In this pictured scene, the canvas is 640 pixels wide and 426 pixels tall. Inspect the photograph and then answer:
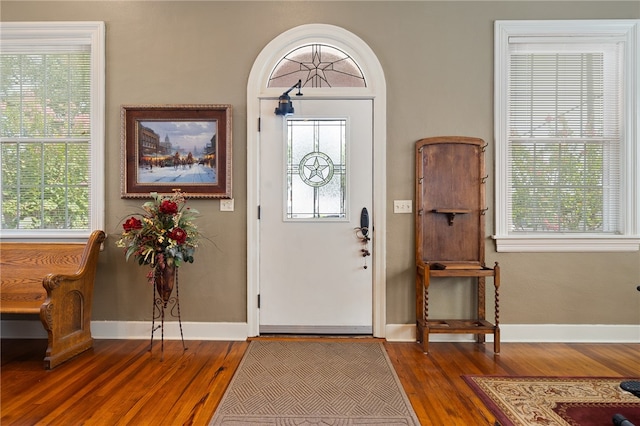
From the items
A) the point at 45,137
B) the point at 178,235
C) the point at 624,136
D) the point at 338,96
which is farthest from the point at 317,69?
the point at 624,136

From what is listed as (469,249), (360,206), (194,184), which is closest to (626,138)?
(469,249)

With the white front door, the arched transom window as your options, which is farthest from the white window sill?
the arched transom window

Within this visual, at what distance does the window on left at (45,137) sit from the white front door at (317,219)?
1.72 metres

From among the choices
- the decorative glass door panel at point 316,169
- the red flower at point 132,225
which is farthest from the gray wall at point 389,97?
the red flower at point 132,225

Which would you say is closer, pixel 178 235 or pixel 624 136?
pixel 178 235

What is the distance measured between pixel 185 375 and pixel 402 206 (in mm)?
2173

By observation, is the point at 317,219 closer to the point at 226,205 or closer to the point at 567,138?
the point at 226,205

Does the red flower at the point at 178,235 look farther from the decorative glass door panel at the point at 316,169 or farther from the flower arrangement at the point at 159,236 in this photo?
the decorative glass door panel at the point at 316,169

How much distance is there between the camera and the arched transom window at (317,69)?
10.4 feet

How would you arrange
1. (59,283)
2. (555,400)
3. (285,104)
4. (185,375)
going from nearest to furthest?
1. (555,400)
2. (185,375)
3. (59,283)
4. (285,104)

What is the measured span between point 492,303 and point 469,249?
53 centimetres

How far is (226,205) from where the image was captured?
314 cm

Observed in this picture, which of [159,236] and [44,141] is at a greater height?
[44,141]

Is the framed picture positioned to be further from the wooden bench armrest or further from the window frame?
the window frame
